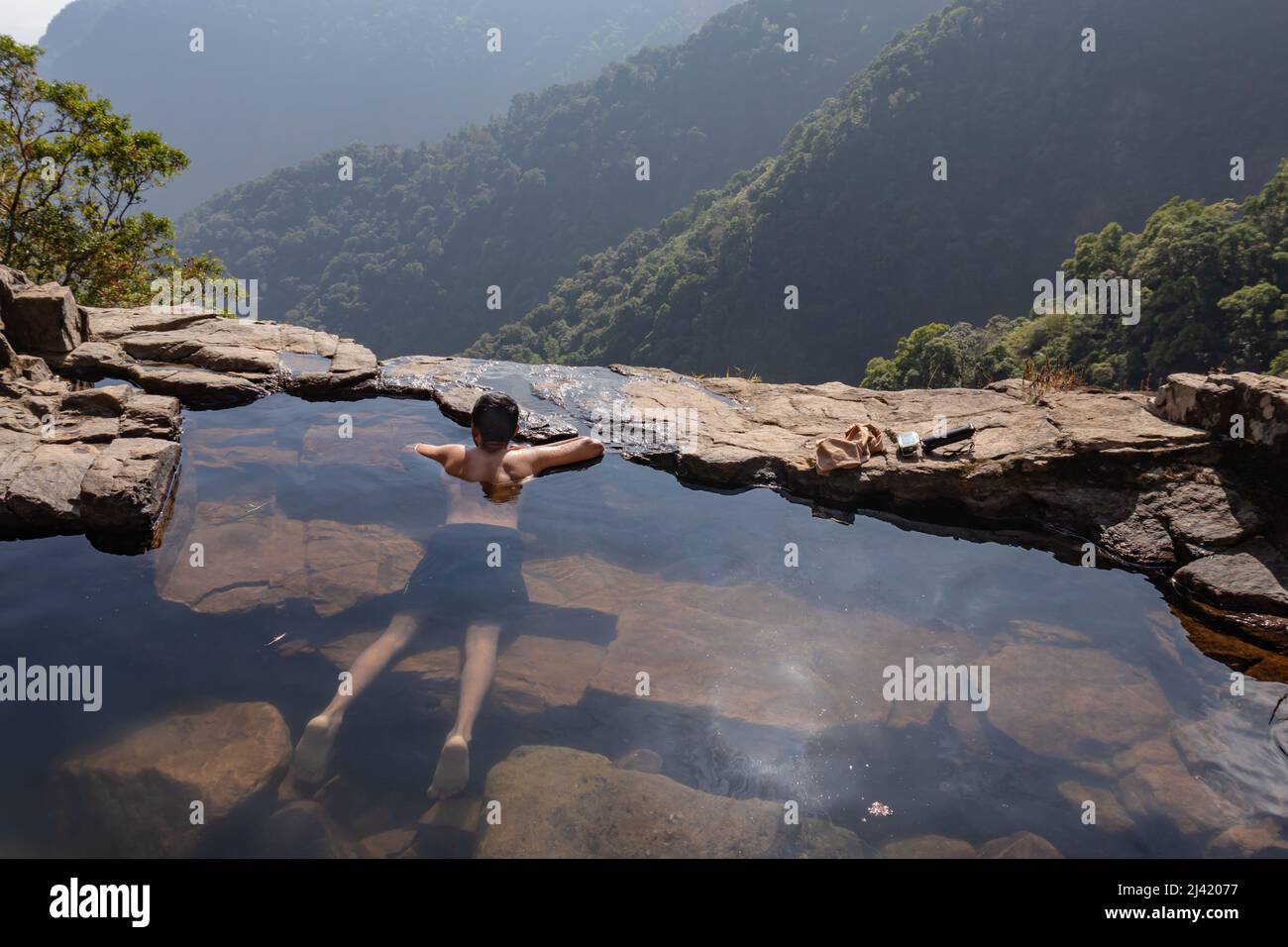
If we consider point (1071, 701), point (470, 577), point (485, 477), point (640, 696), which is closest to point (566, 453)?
point (485, 477)

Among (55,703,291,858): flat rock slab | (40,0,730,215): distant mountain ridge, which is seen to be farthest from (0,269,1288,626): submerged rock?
(40,0,730,215): distant mountain ridge

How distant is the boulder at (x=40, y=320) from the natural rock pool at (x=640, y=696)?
2.09 metres

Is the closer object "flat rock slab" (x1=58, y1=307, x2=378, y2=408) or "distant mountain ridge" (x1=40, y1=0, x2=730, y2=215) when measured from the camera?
"flat rock slab" (x1=58, y1=307, x2=378, y2=408)

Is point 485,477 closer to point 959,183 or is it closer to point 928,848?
point 928,848

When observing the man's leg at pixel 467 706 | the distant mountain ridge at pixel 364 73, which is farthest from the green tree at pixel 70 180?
the distant mountain ridge at pixel 364 73

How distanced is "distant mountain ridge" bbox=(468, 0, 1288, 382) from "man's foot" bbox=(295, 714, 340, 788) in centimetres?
5597

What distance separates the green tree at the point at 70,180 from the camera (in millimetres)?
11641

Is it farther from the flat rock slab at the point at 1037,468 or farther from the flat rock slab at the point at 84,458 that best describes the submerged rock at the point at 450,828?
the flat rock slab at the point at 1037,468

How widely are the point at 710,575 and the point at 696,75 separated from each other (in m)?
121

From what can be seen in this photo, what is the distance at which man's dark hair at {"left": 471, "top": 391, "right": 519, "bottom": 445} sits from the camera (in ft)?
19.4

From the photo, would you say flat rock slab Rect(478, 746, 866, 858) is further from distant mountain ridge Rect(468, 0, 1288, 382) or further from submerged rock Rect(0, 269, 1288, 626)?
distant mountain ridge Rect(468, 0, 1288, 382)

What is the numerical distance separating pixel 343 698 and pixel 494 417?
2.59 m
